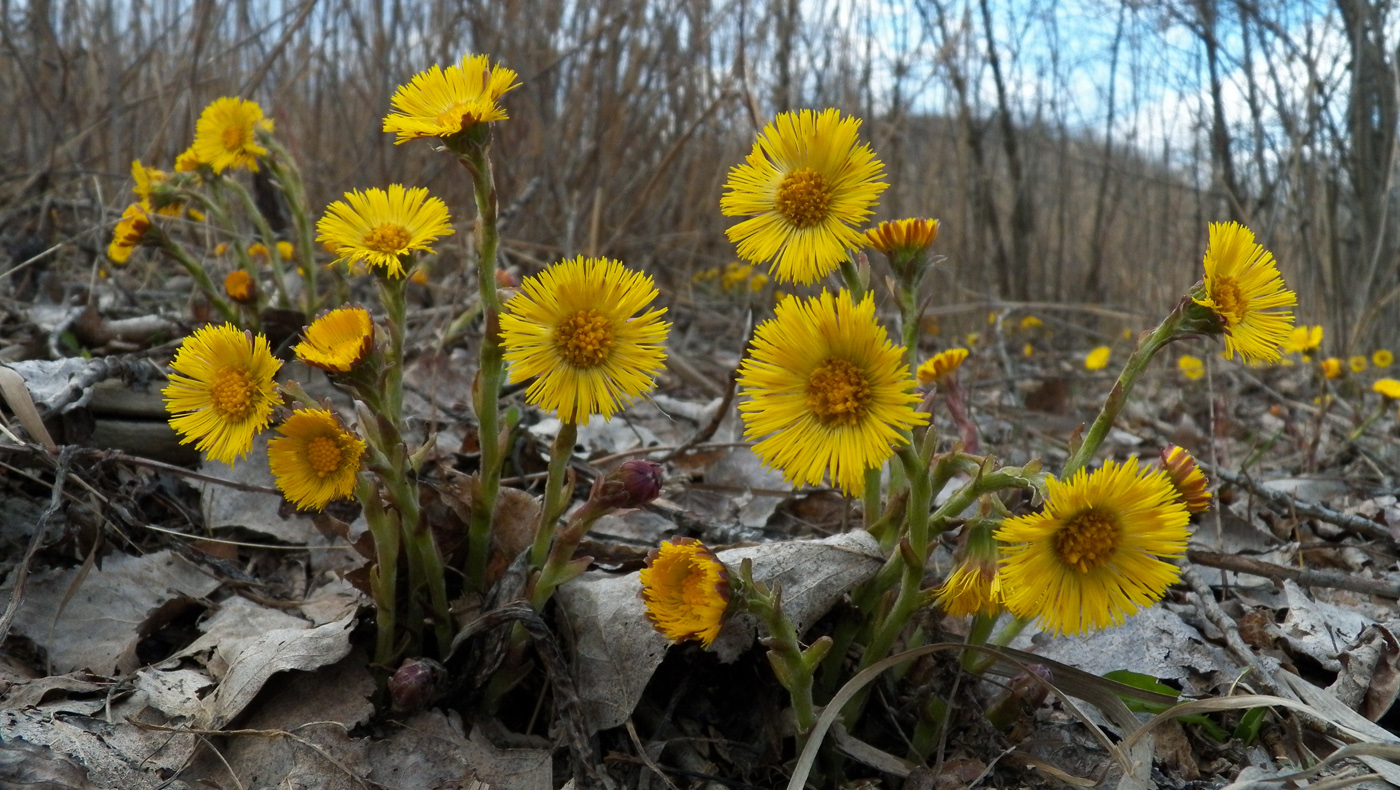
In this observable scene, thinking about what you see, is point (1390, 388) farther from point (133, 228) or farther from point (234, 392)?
point (133, 228)

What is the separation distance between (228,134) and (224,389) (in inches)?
42.4

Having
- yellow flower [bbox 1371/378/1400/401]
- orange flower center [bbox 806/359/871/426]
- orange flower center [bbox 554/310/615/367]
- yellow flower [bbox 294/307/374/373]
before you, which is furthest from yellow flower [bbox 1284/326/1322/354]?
yellow flower [bbox 294/307/374/373]

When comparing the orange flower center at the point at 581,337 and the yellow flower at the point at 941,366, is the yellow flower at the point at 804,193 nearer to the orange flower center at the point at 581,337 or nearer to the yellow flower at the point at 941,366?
the orange flower center at the point at 581,337

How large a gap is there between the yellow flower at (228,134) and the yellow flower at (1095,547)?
170 cm

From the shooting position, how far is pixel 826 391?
0.86 metres

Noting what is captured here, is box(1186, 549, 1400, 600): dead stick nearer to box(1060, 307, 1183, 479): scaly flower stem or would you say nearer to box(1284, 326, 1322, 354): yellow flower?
box(1060, 307, 1183, 479): scaly flower stem

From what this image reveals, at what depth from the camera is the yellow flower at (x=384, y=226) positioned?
1.08 meters

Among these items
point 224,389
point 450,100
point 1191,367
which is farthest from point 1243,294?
point 1191,367

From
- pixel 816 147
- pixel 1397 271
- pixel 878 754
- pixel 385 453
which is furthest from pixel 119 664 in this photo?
pixel 1397 271

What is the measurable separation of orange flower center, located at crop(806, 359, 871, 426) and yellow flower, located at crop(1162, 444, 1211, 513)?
39 cm

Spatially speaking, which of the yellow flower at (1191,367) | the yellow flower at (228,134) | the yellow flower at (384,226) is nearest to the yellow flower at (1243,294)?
the yellow flower at (384,226)

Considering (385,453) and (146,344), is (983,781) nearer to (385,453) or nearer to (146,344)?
(385,453)

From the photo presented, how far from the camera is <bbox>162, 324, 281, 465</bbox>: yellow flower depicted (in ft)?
3.27

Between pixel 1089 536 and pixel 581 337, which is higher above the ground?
pixel 581 337
